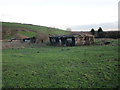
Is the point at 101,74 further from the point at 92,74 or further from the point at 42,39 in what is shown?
the point at 42,39

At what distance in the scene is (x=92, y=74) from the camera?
11023 millimetres

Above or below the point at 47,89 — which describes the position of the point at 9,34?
above

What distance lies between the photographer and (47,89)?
885 cm

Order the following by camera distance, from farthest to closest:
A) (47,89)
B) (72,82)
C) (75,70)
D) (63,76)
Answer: (75,70) → (63,76) → (72,82) → (47,89)

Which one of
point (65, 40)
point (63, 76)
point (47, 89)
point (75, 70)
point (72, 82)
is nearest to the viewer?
point (47, 89)

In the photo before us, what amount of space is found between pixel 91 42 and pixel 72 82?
34.8 meters

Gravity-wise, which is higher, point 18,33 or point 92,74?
point 18,33

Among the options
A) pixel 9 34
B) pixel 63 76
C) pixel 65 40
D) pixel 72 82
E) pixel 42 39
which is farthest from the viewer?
pixel 9 34

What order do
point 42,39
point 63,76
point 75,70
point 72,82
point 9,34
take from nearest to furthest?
point 72,82
point 63,76
point 75,70
point 42,39
point 9,34

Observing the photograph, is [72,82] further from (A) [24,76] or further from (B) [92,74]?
(A) [24,76]

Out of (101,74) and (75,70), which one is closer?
(101,74)

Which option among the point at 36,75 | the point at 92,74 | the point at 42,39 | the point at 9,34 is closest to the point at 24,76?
the point at 36,75

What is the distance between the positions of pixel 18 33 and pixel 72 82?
73.5 metres

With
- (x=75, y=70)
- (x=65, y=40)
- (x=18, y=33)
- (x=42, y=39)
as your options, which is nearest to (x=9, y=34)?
(x=18, y=33)
